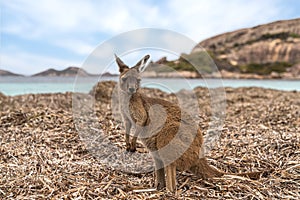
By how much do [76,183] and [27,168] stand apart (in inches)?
31.7

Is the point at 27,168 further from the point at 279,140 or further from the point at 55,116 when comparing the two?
the point at 279,140

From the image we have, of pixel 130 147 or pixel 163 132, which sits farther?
pixel 130 147

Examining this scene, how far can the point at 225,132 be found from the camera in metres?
4.55

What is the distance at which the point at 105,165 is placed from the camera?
331 cm

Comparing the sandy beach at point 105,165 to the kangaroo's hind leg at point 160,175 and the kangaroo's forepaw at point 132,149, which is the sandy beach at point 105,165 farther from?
the kangaroo's forepaw at point 132,149

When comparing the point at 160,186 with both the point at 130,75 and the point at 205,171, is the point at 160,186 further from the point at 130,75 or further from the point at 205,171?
the point at 130,75

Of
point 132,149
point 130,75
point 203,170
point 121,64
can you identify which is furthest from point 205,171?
point 121,64

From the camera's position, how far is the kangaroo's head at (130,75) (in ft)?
8.69

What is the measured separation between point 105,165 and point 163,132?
1.08m

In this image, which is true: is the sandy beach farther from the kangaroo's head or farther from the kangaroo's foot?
the kangaroo's head

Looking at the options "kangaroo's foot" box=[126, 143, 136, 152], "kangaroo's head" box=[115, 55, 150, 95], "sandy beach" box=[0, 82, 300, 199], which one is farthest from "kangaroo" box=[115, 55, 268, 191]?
"kangaroo's foot" box=[126, 143, 136, 152]

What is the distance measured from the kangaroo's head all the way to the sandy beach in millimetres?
860

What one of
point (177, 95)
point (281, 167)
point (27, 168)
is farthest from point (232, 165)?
point (177, 95)

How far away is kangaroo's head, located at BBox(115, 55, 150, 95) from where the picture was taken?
8.69 ft
